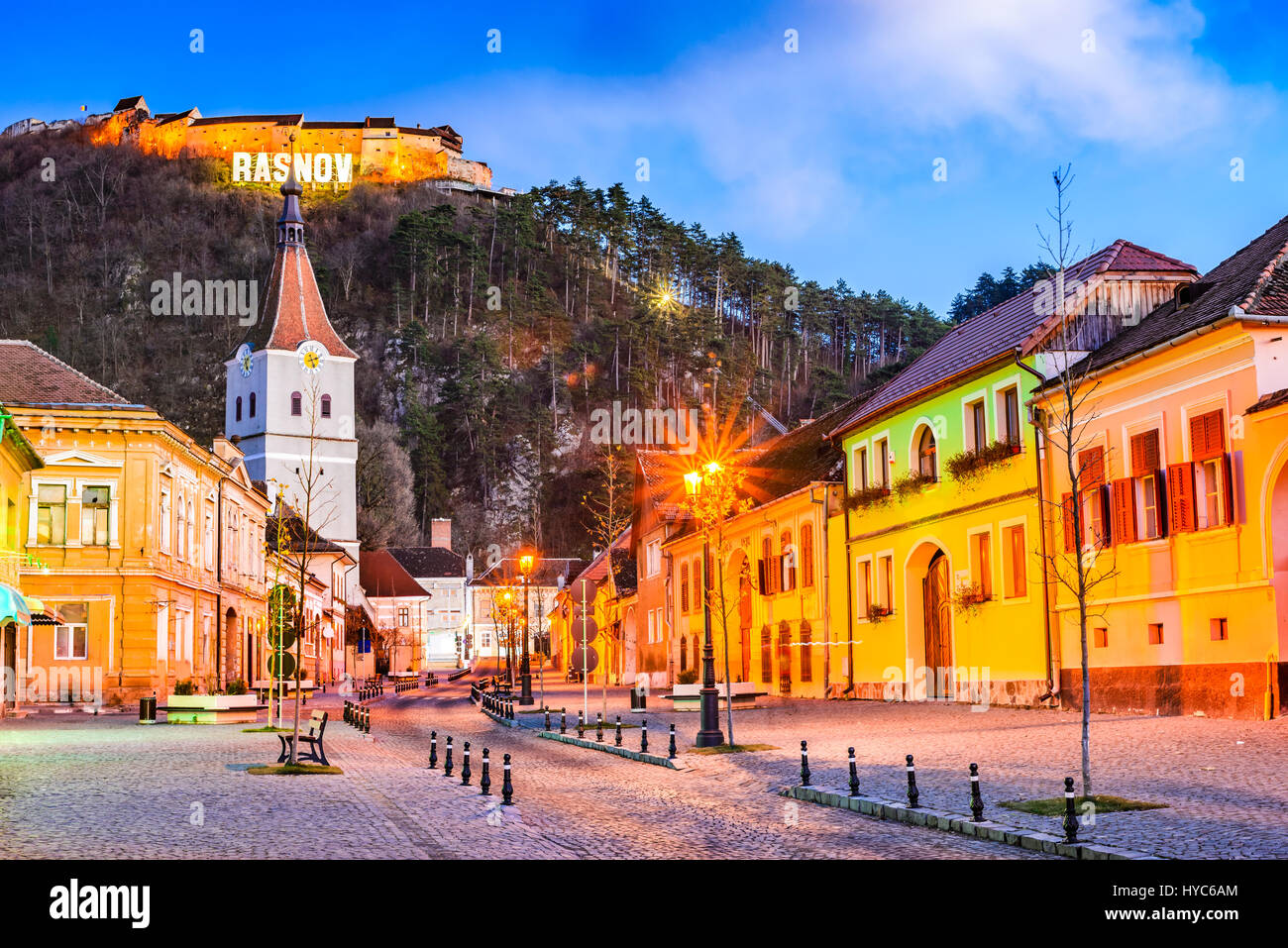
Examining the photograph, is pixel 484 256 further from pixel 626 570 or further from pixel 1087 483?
pixel 1087 483

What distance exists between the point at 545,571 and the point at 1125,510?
335 ft

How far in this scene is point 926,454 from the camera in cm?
3647

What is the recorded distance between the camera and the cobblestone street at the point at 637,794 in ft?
42.0

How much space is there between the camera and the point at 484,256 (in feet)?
500

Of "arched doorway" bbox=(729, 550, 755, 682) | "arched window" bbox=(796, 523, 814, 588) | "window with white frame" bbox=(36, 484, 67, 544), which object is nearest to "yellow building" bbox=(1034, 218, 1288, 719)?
"arched window" bbox=(796, 523, 814, 588)

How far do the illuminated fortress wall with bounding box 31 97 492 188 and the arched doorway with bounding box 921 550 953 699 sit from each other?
6041 inches

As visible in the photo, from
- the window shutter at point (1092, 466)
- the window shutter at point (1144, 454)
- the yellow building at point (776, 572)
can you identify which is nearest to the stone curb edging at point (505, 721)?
the yellow building at point (776, 572)

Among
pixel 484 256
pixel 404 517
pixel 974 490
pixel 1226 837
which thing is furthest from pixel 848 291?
pixel 1226 837

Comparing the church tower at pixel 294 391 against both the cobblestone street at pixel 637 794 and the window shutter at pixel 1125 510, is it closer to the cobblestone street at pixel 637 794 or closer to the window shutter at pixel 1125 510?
the cobblestone street at pixel 637 794

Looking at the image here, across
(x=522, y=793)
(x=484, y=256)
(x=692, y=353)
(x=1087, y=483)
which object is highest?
(x=484, y=256)

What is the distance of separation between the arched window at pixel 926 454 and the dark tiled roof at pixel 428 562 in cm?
10116

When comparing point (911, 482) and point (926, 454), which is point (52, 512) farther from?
point (926, 454)
